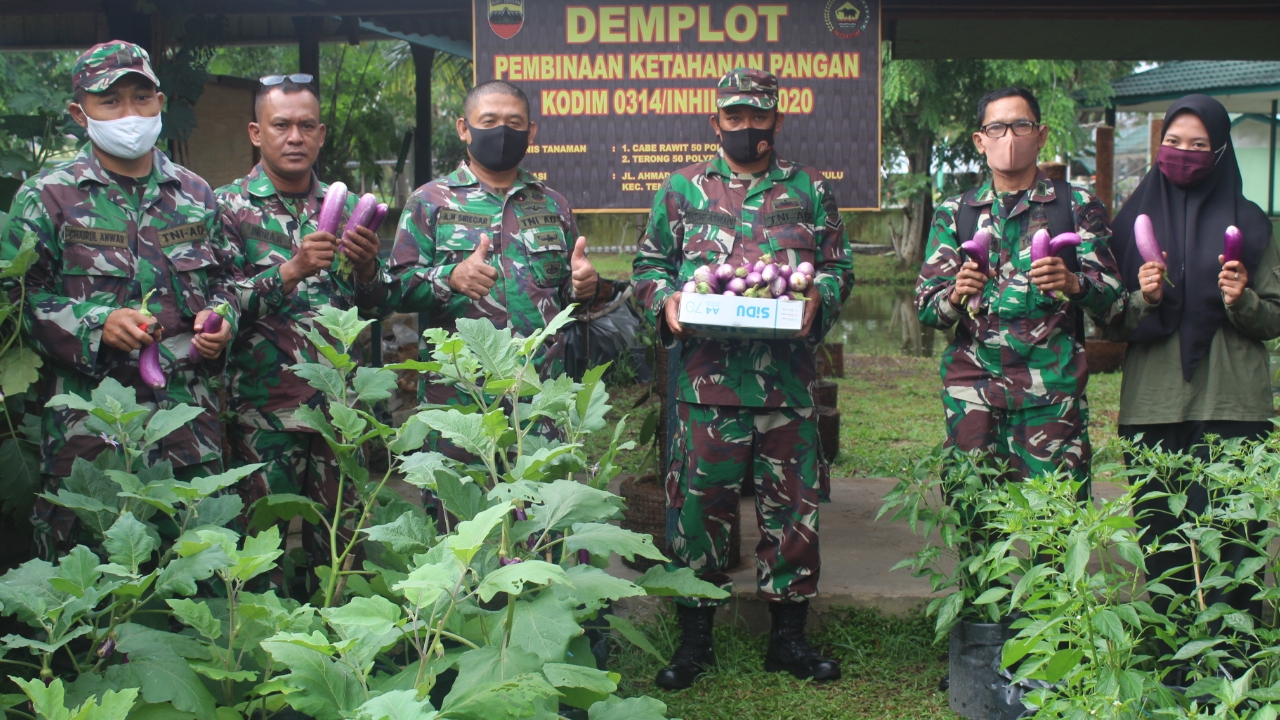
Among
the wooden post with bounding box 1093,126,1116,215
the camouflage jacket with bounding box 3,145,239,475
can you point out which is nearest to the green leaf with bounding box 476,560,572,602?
the camouflage jacket with bounding box 3,145,239,475

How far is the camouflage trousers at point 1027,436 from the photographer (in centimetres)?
348

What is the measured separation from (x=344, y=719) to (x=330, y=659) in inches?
4.5

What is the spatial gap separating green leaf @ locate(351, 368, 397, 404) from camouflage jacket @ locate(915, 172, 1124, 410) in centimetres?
200

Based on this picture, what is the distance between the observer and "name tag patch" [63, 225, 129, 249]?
3.11 m

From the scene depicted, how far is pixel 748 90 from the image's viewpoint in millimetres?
3674

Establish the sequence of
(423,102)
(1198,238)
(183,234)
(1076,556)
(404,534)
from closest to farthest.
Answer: (404,534)
(1076,556)
(183,234)
(1198,238)
(423,102)

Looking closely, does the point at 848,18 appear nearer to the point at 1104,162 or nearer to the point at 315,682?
the point at 315,682

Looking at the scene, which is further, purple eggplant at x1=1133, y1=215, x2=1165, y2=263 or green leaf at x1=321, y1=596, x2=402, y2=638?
purple eggplant at x1=1133, y1=215, x2=1165, y2=263

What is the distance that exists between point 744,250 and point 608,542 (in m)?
2.19

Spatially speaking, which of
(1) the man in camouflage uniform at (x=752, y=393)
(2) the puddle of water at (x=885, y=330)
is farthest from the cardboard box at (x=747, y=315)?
(2) the puddle of water at (x=885, y=330)

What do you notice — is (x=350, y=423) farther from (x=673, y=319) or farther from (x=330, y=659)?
(x=673, y=319)

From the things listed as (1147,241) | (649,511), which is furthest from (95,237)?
(1147,241)

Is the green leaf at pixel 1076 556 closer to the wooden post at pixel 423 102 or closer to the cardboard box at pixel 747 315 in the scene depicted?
the cardboard box at pixel 747 315

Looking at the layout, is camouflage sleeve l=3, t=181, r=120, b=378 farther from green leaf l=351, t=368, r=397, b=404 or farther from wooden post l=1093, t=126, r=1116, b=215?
wooden post l=1093, t=126, r=1116, b=215
